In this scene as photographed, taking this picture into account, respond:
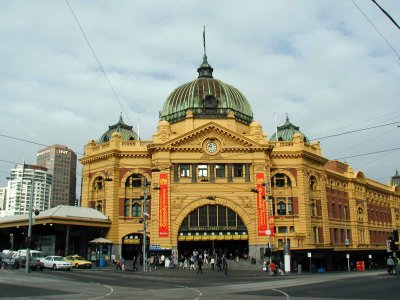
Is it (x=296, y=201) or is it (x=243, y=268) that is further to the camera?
(x=296, y=201)

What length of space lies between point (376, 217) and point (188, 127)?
158 feet

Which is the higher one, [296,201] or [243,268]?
[296,201]

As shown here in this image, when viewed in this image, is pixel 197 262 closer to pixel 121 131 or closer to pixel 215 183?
pixel 215 183

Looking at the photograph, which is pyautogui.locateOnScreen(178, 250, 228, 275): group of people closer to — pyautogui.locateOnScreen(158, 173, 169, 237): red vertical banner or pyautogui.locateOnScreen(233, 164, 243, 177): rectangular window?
pyautogui.locateOnScreen(158, 173, 169, 237): red vertical banner

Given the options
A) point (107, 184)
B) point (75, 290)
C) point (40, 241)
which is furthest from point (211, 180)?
point (75, 290)

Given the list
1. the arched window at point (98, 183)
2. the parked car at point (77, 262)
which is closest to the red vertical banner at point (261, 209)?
the parked car at point (77, 262)

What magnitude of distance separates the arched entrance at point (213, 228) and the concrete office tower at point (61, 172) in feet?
132

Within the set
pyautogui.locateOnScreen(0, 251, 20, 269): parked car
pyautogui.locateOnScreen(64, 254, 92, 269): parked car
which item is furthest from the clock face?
pyautogui.locateOnScreen(0, 251, 20, 269): parked car

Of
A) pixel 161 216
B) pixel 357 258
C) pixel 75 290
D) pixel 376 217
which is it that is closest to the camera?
pixel 75 290

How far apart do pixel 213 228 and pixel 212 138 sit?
1211cm

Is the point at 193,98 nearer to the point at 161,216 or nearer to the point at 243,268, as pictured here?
the point at 161,216

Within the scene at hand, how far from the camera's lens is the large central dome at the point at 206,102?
73.2 metres

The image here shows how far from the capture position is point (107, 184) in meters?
68.2

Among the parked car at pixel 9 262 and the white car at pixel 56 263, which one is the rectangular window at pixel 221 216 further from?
the parked car at pixel 9 262
